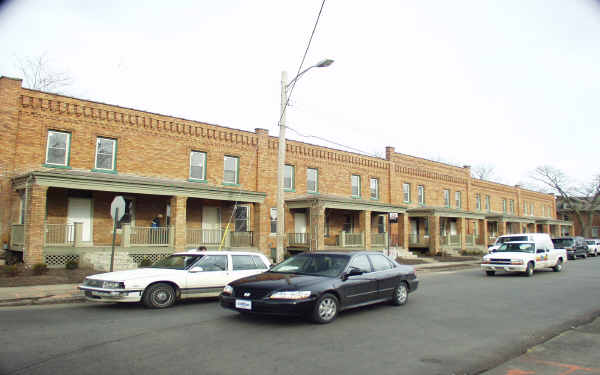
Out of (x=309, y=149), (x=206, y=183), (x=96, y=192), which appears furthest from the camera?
(x=309, y=149)

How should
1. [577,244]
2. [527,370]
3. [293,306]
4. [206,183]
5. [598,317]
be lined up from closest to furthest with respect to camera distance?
1. [527,370]
2. [293,306]
3. [598,317]
4. [206,183]
5. [577,244]

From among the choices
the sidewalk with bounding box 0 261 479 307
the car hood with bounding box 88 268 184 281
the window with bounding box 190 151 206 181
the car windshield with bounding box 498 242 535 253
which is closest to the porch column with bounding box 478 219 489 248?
the car windshield with bounding box 498 242 535 253

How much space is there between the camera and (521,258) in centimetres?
1836

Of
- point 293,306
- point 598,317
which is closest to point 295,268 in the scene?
point 293,306

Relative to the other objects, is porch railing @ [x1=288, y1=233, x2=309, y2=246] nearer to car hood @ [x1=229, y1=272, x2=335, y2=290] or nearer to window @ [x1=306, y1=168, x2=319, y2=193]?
window @ [x1=306, y1=168, x2=319, y2=193]

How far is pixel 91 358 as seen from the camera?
5.82 meters

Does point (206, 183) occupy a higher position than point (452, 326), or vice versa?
point (206, 183)

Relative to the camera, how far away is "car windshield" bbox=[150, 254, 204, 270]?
10.7m

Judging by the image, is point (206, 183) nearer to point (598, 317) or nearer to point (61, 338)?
point (61, 338)

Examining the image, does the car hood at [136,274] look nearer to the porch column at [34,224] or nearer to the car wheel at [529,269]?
the porch column at [34,224]

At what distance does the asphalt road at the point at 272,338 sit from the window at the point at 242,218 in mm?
12508

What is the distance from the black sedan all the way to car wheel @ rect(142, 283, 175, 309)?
2.14 metres

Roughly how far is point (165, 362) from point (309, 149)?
22.3 meters

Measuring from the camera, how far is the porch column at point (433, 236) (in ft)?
107
